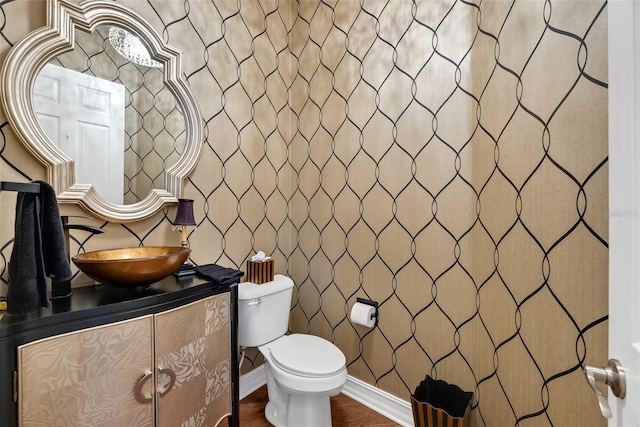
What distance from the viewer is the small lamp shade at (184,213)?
1.56 meters

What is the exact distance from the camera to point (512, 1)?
1.22m

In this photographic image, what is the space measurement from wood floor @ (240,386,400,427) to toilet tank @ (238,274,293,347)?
444 mm

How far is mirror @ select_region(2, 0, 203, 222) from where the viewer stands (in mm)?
1209

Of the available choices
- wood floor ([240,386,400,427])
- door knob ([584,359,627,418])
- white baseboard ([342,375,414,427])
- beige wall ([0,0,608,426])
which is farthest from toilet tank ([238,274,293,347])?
door knob ([584,359,627,418])

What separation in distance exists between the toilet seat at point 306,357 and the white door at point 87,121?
113cm

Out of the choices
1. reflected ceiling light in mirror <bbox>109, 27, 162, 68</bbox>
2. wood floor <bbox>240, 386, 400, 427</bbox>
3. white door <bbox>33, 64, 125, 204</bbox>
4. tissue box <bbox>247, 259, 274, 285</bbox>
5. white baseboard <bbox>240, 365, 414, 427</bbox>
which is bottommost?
wood floor <bbox>240, 386, 400, 427</bbox>

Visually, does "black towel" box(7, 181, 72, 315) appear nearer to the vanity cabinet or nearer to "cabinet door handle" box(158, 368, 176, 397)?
the vanity cabinet

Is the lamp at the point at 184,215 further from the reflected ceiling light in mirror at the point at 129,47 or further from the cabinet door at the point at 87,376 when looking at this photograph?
the reflected ceiling light in mirror at the point at 129,47

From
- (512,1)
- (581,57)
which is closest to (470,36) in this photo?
(512,1)

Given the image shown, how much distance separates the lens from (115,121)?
58.0 inches

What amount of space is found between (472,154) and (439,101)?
0.34m

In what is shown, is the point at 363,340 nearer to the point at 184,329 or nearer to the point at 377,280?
the point at 377,280
